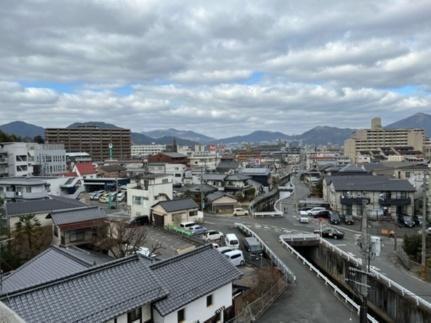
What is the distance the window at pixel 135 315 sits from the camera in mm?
11480

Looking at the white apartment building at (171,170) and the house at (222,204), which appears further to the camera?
the white apartment building at (171,170)

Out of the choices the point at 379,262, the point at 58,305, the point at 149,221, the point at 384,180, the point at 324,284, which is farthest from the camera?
the point at 384,180

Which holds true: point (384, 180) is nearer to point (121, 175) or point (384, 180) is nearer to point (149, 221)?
point (149, 221)

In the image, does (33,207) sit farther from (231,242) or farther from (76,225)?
(231,242)

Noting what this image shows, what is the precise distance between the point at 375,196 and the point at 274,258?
22.4m

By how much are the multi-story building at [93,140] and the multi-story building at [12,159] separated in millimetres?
59681

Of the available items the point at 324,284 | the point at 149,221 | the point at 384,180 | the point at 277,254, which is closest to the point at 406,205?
the point at 384,180

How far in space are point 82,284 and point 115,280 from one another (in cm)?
115

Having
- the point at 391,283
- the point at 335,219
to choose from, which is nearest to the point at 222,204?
the point at 335,219

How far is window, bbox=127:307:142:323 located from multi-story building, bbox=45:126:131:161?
111 m

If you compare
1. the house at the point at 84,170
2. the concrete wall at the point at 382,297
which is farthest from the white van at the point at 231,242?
the house at the point at 84,170

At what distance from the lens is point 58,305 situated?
10.3m

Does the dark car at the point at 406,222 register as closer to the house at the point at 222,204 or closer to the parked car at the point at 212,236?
the house at the point at 222,204

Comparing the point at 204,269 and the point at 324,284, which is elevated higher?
the point at 204,269
